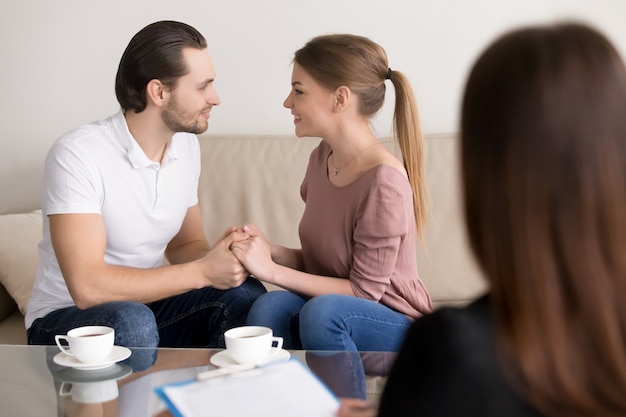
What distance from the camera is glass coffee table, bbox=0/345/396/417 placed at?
1.39m

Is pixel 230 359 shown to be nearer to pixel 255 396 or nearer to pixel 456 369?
pixel 255 396

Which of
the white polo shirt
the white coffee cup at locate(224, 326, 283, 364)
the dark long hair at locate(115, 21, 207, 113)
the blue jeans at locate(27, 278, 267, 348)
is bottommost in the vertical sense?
the blue jeans at locate(27, 278, 267, 348)

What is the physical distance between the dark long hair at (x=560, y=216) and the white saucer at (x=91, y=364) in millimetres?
1010

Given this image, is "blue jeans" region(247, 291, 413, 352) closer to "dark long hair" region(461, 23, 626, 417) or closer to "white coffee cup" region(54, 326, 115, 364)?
"white coffee cup" region(54, 326, 115, 364)

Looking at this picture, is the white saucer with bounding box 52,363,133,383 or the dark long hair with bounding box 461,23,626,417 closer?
the dark long hair with bounding box 461,23,626,417

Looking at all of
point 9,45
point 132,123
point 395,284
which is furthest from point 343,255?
point 9,45

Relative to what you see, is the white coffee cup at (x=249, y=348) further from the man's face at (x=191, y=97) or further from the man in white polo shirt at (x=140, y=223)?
the man's face at (x=191, y=97)

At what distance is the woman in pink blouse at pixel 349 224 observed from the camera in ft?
5.97

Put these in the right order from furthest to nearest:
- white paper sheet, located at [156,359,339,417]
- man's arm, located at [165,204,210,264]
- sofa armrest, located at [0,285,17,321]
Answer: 1. sofa armrest, located at [0,285,17,321]
2. man's arm, located at [165,204,210,264]
3. white paper sheet, located at [156,359,339,417]

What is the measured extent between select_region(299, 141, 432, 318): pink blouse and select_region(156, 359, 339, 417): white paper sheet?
535 millimetres

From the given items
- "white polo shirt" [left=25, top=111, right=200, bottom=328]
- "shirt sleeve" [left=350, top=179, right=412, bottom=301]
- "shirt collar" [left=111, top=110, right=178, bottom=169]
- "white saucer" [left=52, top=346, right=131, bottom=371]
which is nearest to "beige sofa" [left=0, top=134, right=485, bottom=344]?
"white polo shirt" [left=25, top=111, right=200, bottom=328]

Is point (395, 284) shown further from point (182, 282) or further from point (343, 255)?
point (182, 282)

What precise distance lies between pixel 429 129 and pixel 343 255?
42.0 inches

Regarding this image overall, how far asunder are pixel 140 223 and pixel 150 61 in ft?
1.36
